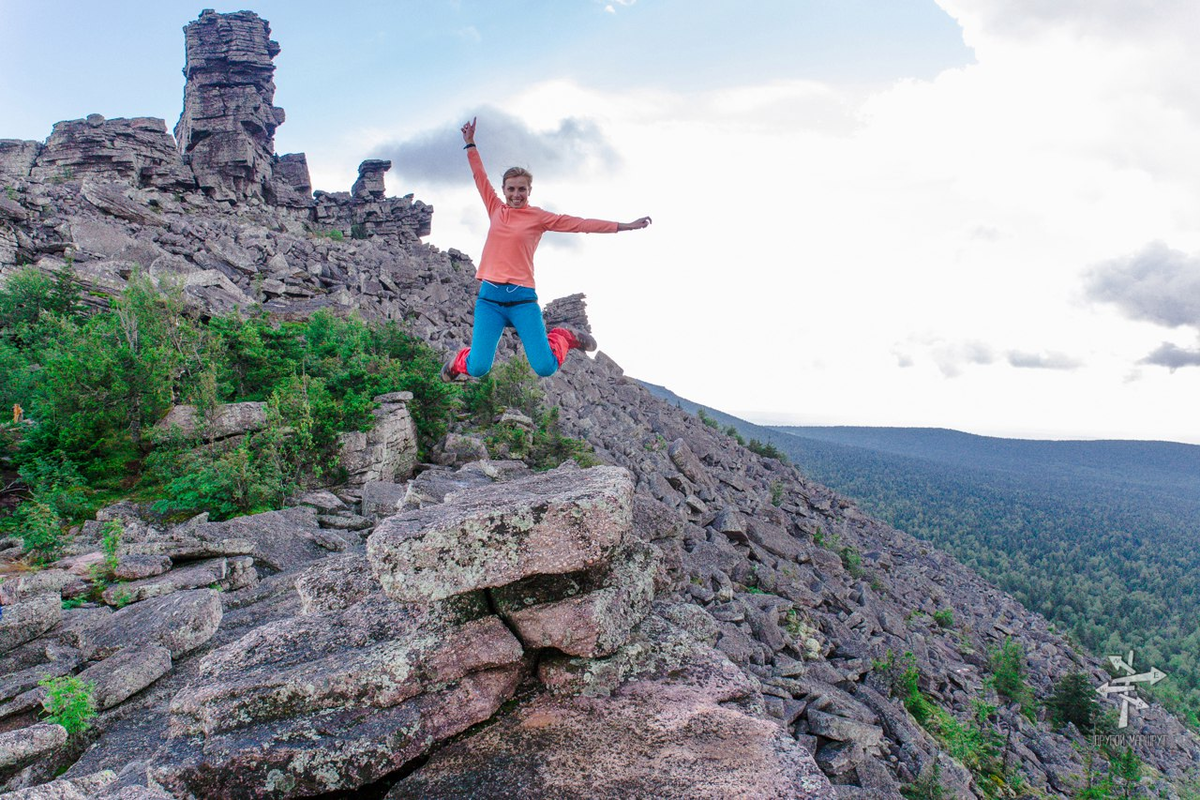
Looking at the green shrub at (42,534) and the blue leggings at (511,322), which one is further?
the green shrub at (42,534)

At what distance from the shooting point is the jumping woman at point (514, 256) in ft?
21.7

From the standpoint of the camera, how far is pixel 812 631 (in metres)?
15.6

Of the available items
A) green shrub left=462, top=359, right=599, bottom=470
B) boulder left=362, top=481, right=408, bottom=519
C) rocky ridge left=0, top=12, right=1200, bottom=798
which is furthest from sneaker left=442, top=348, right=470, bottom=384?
green shrub left=462, top=359, right=599, bottom=470

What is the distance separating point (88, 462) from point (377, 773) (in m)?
12.2

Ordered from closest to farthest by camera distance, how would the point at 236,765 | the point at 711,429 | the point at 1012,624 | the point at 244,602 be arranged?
the point at 236,765
the point at 244,602
the point at 1012,624
the point at 711,429

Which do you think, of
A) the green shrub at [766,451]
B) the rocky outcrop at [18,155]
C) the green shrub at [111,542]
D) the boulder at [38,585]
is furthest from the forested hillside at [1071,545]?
the rocky outcrop at [18,155]

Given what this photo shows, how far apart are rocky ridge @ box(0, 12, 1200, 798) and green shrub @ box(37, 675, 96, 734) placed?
18cm

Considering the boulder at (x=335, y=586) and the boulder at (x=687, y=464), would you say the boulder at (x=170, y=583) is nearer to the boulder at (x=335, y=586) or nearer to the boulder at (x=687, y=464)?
the boulder at (x=335, y=586)

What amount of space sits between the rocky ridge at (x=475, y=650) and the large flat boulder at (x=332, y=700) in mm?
17

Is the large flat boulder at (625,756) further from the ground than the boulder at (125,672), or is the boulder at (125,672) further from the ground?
the large flat boulder at (625,756)

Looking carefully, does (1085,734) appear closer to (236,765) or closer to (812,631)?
(812,631)

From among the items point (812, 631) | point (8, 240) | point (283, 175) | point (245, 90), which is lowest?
point (812, 631)

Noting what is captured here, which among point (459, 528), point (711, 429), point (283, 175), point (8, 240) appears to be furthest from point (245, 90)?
point (459, 528)

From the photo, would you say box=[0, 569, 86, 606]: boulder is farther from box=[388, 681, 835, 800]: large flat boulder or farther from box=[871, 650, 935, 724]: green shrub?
box=[871, 650, 935, 724]: green shrub
